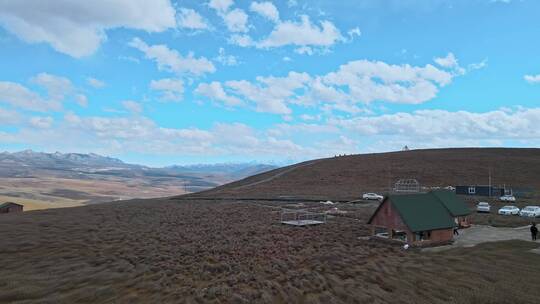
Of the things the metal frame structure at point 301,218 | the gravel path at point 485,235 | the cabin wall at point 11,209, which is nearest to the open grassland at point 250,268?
the gravel path at point 485,235

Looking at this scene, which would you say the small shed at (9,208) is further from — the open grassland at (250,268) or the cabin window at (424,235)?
the cabin window at (424,235)

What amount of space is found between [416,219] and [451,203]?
11.7 meters

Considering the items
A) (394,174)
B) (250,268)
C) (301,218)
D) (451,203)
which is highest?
(394,174)

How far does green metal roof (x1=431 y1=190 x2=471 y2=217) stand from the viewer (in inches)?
1786

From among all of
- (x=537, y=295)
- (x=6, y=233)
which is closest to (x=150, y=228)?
(x=6, y=233)

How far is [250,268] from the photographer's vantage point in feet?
99.9

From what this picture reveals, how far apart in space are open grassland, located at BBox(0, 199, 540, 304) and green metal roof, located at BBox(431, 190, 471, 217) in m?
8.58

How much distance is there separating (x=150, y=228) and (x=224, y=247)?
51.6ft

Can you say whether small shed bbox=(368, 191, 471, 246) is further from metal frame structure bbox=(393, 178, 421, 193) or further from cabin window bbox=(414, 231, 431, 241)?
metal frame structure bbox=(393, 178, 421, 193)

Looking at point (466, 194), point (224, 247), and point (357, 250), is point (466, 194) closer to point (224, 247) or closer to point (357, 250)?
point (357, 250)

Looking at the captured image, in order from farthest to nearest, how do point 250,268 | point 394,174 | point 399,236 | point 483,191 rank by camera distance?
point 394,174 < point 483,191 < point 399,236 < point 250,268

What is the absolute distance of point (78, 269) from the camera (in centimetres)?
3094

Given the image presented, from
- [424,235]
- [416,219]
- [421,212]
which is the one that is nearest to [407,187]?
[421,212]

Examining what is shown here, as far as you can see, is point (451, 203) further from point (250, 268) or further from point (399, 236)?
point (250, 268)
